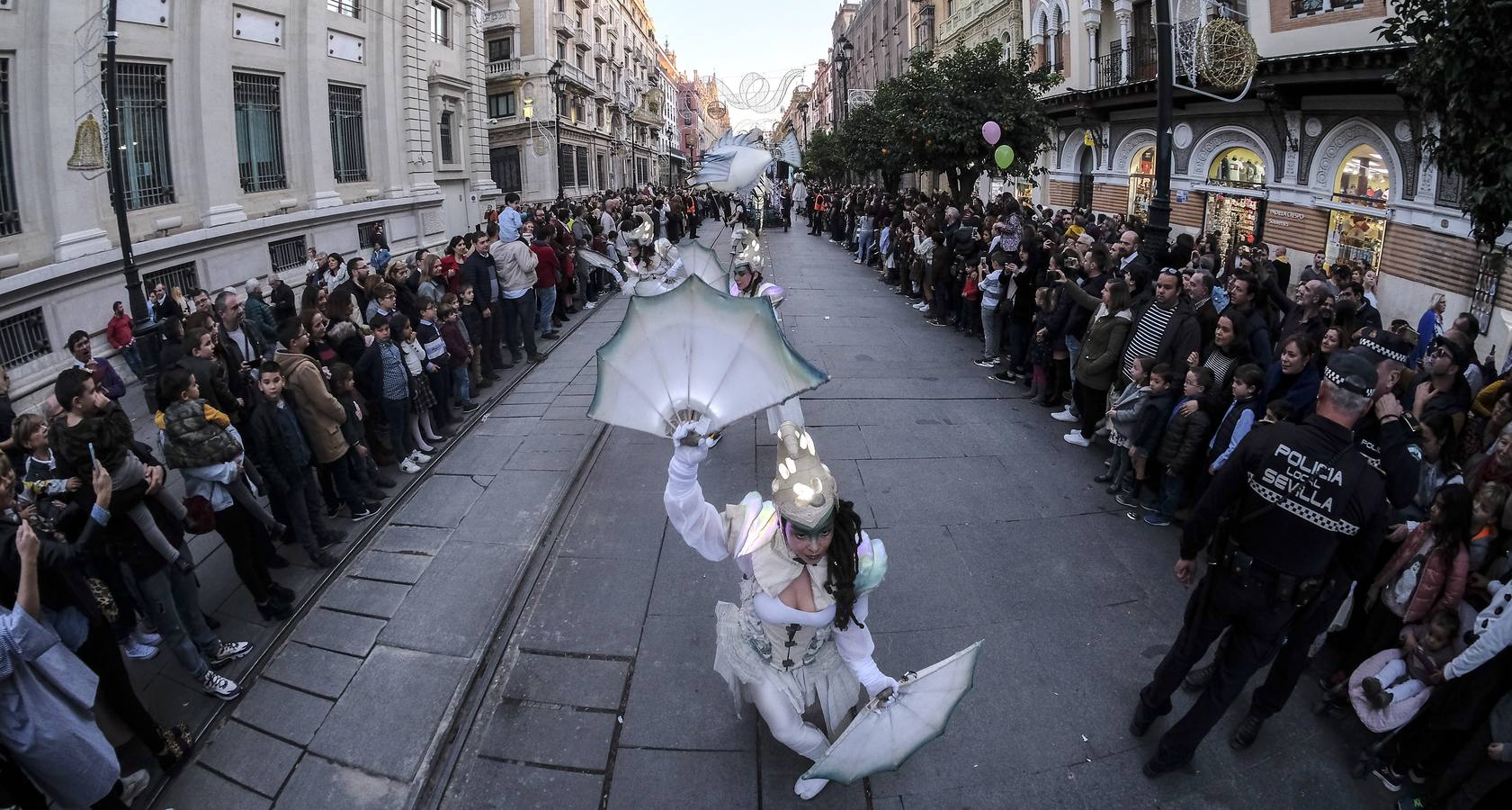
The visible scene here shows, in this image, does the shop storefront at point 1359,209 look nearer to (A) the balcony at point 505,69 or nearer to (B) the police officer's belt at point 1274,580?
(B) the police officer's belt at point 1274,580

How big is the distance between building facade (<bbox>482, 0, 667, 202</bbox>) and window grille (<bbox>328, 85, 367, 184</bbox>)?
672 centimetres

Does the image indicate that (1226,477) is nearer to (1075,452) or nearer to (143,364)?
(1075,452)

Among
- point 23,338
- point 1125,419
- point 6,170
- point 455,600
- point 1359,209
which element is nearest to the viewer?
point 455,600

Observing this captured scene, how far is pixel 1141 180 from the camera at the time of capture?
19438mm

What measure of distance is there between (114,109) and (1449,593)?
11.8m

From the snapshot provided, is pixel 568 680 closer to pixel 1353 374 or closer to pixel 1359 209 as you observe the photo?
pixel 1353 374

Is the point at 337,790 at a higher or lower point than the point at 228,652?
lower

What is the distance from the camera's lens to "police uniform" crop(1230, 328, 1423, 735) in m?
3.23

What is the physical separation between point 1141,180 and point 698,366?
2007 centimetres

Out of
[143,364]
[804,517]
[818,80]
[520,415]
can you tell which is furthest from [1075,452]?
[818,80]

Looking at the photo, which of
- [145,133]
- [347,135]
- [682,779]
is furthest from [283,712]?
[347,135]

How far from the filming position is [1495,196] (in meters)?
4.23

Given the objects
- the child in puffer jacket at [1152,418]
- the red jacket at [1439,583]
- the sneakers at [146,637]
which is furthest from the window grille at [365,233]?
the red jacket at [1439,583]

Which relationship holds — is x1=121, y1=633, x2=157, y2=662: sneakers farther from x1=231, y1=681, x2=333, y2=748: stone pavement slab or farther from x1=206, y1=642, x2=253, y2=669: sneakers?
x1=231, y1=681, x2=333, y2=748: stone pavement slab
